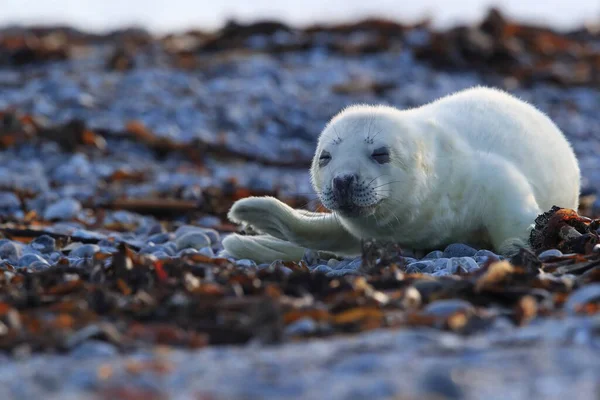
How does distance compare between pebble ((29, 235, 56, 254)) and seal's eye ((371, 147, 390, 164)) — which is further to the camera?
pebble ((29, 235, 56, 254))

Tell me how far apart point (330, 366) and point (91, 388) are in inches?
21.3

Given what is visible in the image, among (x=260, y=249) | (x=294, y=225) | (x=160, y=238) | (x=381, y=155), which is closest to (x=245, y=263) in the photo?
(x=260, y=249)

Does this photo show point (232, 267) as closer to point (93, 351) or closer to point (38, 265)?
point (38, 265)

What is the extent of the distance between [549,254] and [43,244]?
8.90ft

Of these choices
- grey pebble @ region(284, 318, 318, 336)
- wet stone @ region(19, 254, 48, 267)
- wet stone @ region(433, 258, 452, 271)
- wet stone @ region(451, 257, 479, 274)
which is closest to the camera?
grey pebble @ region(284, 318, 318, 336)

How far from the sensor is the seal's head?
436cm

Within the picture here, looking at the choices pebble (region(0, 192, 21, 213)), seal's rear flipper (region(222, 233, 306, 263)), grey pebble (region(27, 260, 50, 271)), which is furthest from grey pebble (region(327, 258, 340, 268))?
pebble (region(0, 192, 21, 213))

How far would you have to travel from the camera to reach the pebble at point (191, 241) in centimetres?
512

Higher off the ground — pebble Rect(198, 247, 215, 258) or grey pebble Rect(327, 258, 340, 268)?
grey pebble Rect(327, 258, 340, 268)

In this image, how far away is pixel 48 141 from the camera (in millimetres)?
9312

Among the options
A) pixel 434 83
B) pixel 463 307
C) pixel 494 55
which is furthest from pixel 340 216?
pixel 494 55

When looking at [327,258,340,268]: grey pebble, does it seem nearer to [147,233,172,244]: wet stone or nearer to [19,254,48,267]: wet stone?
[147,233,172,244]: wet stone

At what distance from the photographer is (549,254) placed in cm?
396

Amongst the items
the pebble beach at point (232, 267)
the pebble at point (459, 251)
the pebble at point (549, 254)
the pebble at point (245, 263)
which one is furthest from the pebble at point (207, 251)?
the pebble at point (549, 254)
